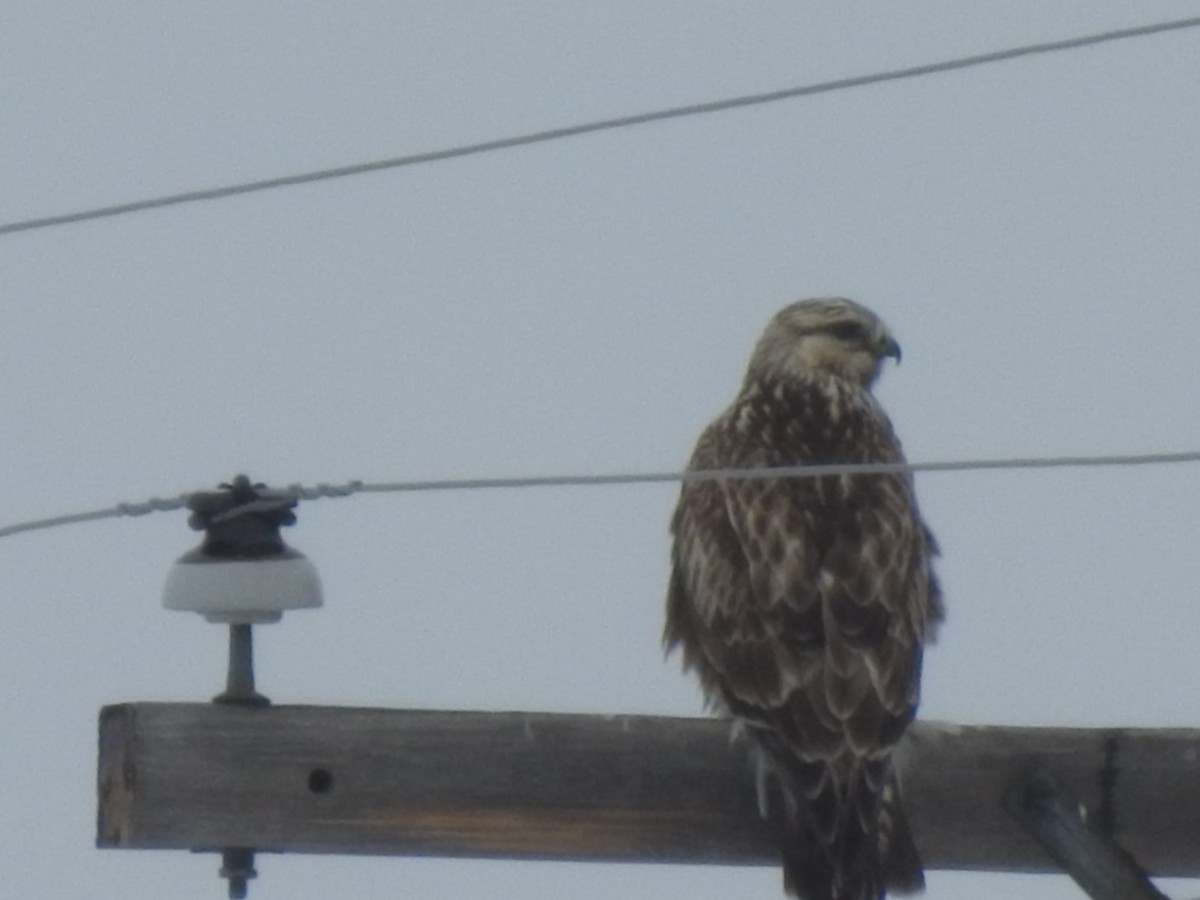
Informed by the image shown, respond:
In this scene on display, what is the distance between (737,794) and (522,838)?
51 centimetres

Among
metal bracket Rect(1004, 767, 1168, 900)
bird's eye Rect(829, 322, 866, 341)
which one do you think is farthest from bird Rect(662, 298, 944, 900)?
bird's eye Rect(829, 322, 866, 341)

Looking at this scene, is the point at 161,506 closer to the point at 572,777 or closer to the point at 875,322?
the point at 572,777

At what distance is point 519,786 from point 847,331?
386 cm

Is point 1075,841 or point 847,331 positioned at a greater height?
point 847,331

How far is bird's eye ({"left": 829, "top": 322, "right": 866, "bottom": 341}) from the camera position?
35.7 ft

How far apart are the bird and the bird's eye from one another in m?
0.64

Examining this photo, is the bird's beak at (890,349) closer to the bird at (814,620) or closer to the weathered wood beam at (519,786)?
the bird at (814,620)

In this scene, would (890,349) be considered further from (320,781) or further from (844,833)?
(320,781)

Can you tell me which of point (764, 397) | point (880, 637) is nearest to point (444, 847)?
point (880, 637)

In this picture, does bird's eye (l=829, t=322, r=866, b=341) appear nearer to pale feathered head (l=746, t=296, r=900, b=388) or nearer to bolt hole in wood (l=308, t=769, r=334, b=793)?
pale feathered head (l=746, t=296, r=900, b=388)

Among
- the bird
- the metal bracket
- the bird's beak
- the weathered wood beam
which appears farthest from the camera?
the bird's beak

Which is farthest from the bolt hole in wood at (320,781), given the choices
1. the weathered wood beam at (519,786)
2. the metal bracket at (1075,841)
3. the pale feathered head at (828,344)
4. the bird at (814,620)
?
the pale feathered head at (828,344)

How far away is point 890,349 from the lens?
10789 millimetres

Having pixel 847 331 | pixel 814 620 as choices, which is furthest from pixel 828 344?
pixel 814 620
